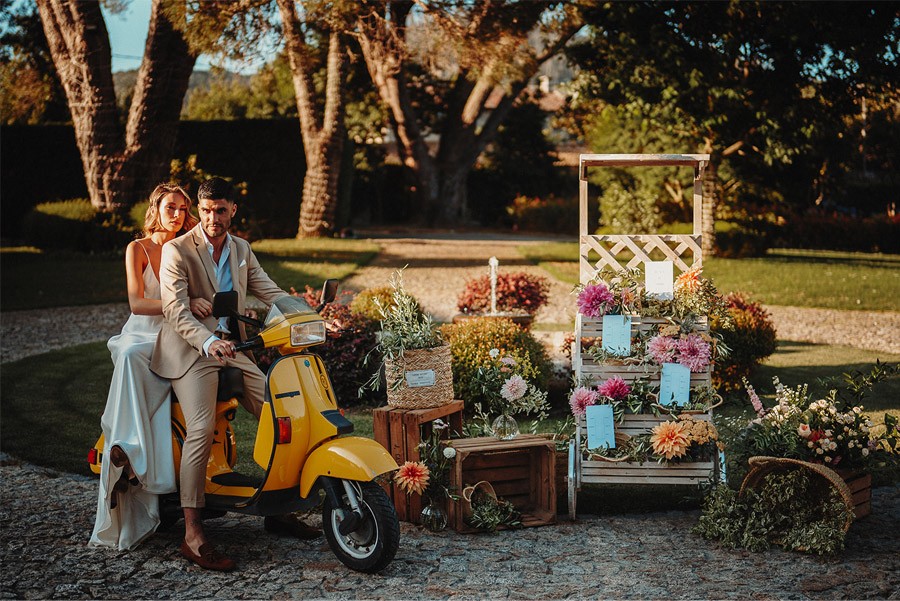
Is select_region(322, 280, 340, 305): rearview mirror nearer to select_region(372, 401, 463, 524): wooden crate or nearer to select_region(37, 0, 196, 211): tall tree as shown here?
select_region(372, 401, 463, 524): wooden crate

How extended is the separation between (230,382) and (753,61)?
17.9 metres

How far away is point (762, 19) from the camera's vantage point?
1892 cm

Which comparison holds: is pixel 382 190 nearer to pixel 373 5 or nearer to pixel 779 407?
pixel 373 5

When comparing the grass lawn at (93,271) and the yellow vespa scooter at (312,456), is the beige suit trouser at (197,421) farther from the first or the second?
the grass lawn at (93,271)

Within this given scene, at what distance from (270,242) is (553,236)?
1023cm

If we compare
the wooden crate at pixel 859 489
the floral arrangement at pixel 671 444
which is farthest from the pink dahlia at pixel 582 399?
the wooden crate at pixel 859 489

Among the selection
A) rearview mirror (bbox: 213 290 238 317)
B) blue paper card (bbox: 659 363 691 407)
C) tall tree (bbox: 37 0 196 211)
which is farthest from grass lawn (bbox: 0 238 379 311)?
rearview mirror (bbox: 213 290 238 317)

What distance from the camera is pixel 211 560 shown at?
164 inches

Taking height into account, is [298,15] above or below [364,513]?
above

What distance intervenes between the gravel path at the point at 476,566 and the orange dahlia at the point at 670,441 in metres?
0.35

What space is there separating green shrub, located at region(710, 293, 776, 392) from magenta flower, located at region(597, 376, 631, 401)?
3246 mm

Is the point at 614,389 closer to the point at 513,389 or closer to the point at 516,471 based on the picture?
the point at 513,389

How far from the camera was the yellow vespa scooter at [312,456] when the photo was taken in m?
4.05

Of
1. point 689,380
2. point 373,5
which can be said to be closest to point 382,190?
point 373,5
